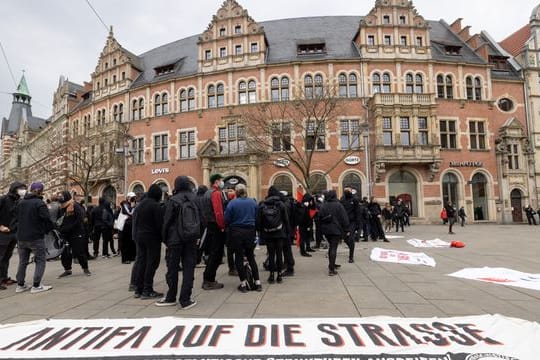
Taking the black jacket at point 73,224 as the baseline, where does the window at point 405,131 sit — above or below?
above

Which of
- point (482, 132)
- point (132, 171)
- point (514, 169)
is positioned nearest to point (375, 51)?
point (482, 132)

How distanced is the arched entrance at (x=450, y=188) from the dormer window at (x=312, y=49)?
47.1 feet

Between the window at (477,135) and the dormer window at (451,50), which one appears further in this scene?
the dormer window at (451,50)

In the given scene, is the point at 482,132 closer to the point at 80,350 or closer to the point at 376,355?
the point at 376,355

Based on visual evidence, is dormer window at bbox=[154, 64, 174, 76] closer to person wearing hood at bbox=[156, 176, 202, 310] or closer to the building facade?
the building facade

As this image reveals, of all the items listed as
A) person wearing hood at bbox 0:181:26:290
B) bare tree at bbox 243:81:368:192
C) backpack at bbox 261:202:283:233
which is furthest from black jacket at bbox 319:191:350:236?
bare tree at bbox 243:81:368:192

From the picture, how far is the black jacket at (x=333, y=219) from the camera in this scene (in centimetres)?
689

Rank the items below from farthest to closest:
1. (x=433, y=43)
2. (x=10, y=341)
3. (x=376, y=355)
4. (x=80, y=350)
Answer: (x=433, y=43), (x=10, y=341), (x=80, y=350), (x=376, y=355)

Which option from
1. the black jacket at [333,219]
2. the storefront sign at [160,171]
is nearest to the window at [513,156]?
the black jacket at [333,219]

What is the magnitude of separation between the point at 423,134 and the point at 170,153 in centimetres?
2084

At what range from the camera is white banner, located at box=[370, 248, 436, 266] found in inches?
316

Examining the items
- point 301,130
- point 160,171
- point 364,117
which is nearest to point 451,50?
point 364,117

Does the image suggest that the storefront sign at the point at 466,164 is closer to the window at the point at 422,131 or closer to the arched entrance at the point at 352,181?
the window at the point at 422,131

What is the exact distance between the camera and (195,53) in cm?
3006
